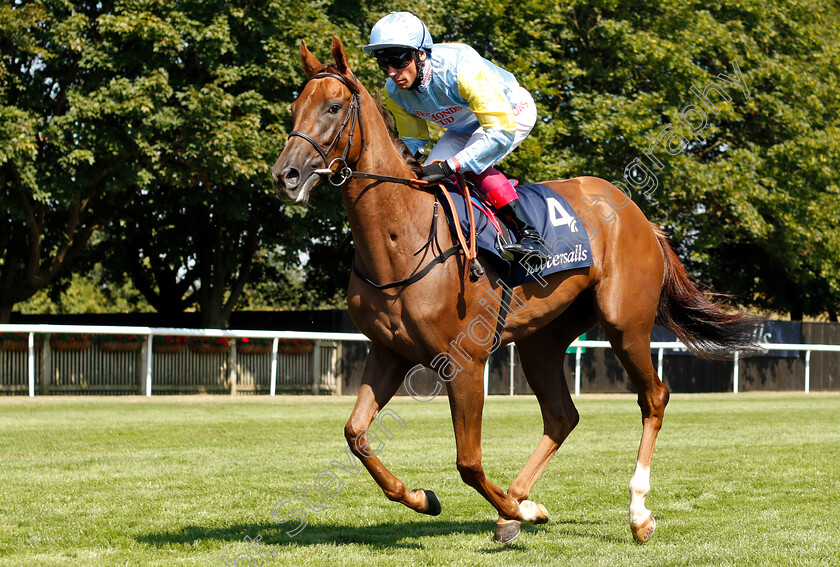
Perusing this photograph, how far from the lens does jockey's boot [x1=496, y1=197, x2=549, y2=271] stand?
480 cm

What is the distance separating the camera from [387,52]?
15.0 feet

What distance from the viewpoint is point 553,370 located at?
561 cm

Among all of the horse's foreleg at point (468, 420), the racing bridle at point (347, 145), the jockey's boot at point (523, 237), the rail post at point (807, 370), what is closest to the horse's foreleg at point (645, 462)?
the horse's foreleg at point (468, 420)

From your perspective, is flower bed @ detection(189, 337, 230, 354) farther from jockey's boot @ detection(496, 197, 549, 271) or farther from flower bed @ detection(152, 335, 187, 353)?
jockey's boot @ detection(496, 197, 549, 271)

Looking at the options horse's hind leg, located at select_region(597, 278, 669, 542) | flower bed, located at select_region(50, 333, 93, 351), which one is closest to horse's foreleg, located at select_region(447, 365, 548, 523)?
horse's hind leg, located at select_region(597, 278, 669, 542)

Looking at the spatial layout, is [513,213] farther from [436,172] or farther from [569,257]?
[436,172]

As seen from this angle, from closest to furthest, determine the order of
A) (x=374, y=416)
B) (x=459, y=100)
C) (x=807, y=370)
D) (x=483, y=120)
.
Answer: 1. (x=374, y=416)
2. (x=483, y=120)
3. (x=459, y=100)
4. (x=807, y=370)

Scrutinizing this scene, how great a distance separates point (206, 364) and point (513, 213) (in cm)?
1295

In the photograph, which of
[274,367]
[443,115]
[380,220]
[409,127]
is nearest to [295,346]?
[274,367]

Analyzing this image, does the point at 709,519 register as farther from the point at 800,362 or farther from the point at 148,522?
the point at 800,362

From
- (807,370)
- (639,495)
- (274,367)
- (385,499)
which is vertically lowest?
(807,370)

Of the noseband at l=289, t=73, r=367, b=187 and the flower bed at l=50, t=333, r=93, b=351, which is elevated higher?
the noseband at l=289, t=73, r=367, b=187

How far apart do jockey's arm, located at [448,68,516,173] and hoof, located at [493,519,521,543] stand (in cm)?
180

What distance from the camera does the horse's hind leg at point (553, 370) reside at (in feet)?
17.9
